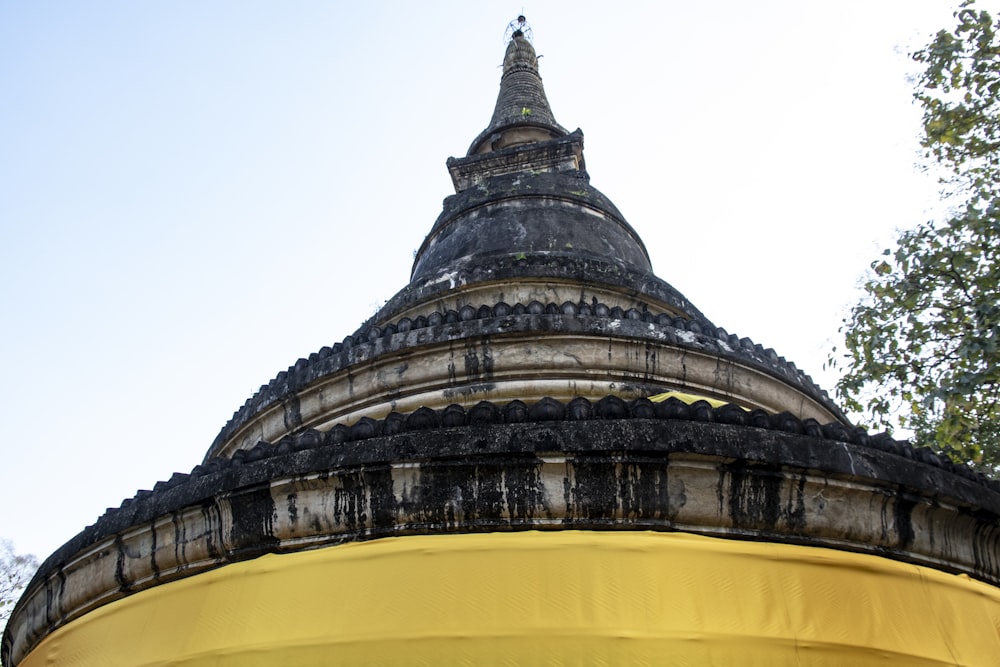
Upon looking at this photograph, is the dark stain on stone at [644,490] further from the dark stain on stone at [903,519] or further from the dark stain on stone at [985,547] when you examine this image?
the dark stain on stone at [985,547]

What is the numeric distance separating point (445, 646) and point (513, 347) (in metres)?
3.73

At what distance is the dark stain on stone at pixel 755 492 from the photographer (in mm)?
4695

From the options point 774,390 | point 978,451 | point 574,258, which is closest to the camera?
point 774,390

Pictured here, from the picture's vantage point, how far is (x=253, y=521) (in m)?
5.02

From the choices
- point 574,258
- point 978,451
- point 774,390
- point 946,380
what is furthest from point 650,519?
point 978,451

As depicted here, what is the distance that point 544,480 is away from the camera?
15.4 feet

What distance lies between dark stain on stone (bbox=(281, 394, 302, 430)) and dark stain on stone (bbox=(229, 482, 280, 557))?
118 inches

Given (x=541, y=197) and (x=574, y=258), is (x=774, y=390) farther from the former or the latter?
(x=541, y=197)

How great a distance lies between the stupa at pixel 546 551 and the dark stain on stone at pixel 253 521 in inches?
0.4

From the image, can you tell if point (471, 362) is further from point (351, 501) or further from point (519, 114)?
point (519, 114)

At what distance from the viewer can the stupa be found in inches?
165

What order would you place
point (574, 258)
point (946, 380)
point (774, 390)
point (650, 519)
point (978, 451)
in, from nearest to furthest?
1. point (650, 519)
2. point (774, 390)
3. point (574, 258)
4. point (946, 380)
5. point (978, 451)

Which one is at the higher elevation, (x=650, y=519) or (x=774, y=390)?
(x=774, y=390)

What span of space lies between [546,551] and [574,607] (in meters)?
0.34
